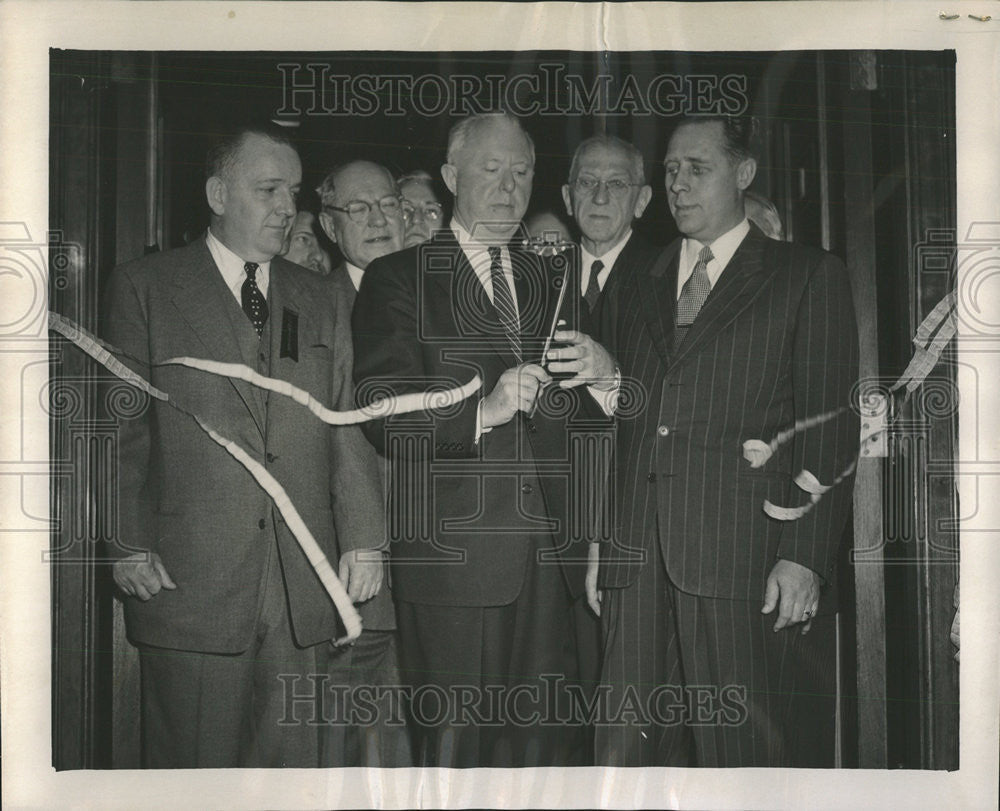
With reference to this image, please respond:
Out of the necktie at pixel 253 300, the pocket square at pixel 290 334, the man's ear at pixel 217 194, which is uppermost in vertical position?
the man's ear at pixel 217 194

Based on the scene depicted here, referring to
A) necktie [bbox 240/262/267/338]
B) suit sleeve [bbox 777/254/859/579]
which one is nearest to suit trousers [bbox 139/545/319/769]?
necktie [bbox 240/262/267/338]

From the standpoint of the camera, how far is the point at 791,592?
2.40 metres

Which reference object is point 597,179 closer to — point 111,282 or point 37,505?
point 111,282

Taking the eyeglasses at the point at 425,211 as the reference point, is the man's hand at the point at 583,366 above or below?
below

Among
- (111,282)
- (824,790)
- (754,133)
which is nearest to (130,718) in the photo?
(111,282)

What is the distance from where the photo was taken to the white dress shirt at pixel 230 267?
2.41 m

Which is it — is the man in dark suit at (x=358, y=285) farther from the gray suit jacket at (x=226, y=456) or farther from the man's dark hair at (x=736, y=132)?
the man's dark hair at (x=736, y=132)

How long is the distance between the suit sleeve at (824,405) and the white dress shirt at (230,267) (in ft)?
4.48

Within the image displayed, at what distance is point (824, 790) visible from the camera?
2.45m

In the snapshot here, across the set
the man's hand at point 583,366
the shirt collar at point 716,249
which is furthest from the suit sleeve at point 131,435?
the shirt collar at point 716,249

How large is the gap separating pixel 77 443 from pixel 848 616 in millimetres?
1991

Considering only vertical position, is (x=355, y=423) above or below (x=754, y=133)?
below

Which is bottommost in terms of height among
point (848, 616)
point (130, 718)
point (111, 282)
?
point (130, 718)

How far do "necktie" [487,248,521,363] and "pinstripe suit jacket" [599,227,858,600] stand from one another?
0.73ft
